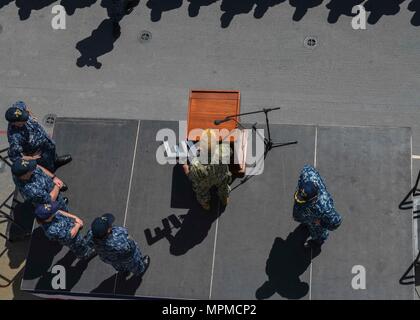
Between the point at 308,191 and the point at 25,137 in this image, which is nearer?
the point at 308,191

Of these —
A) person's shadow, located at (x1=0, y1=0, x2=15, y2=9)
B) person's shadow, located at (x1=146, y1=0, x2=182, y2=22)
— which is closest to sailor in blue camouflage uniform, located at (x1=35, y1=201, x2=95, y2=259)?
person's shadow, located at (x1=146, y1=0, x2=182, y2=22)

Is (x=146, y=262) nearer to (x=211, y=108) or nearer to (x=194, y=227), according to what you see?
(x=194, y=227)

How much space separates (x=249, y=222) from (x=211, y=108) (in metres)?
2.60

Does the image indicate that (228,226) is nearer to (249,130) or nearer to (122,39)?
(249,130)

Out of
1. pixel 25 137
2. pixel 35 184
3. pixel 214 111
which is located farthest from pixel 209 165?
pixel 25 137

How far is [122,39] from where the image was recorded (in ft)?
50.2

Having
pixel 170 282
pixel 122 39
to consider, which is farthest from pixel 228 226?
pixel 122 39

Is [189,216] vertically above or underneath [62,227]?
above

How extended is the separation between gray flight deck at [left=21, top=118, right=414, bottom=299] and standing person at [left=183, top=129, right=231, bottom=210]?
1.05 m

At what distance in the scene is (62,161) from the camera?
12.5 metres

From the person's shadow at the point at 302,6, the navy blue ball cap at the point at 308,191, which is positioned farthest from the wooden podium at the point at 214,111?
the person's shadow at the point at 302,6

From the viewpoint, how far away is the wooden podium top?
37.6ft

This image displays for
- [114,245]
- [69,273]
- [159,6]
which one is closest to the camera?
[114,245]

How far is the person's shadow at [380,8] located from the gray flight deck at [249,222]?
4346 millimetres
